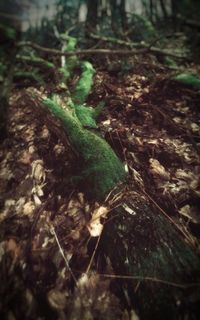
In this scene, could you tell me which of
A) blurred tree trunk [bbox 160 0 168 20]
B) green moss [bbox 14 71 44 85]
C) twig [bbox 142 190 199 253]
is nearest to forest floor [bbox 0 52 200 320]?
twig [bbox 142 190 199 253]

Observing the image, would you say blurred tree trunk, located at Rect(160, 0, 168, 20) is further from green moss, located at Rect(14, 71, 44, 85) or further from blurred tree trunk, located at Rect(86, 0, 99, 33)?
green moss, located at Rect(14, 71, 44, 85)

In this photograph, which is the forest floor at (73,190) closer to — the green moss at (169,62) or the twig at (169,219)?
the twig at (169,219)

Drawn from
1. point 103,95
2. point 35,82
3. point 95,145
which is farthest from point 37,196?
point 35,82

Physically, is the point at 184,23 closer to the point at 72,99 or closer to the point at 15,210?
the point at 72,99

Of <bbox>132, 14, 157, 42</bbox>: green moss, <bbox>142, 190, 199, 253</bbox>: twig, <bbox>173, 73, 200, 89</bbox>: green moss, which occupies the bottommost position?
<bbox>142, 190, 199, 253</bbox>: twig

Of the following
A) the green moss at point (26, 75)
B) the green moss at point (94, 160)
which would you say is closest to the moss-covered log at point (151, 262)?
the green moss at point (94, 160)

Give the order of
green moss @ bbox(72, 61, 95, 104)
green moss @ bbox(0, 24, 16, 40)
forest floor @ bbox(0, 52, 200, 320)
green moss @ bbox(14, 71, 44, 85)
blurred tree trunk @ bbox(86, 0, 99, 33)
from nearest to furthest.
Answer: forest floor @ bbox(0, 52, 200, 320)
green moss @ bbox(72, 61, 95, 104)
green moss @ bbox(14, 71, 44, 85)
green moss @ bbox(0, 24, 16, 40)
blurred tree trunk @ bbox(86, 0, 99, 33)

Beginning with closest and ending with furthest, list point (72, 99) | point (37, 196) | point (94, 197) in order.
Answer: point (94, 197)
point (37, 196)
point (72, 99)
